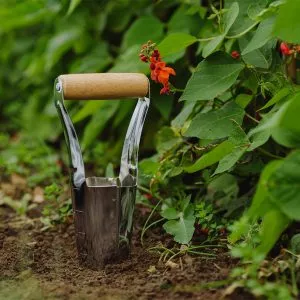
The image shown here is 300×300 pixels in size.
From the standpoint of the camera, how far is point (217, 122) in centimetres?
169

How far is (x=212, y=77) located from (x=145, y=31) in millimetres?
743

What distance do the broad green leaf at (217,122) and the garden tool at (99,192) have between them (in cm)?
15

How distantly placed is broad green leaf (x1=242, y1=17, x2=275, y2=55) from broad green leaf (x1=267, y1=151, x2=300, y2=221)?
361mm

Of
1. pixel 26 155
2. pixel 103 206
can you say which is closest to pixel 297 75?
pixel 103 206

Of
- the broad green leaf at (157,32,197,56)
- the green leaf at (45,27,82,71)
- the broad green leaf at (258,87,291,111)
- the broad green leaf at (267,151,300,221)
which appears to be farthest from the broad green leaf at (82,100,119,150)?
the broad green leaf at (267,151,300,221)

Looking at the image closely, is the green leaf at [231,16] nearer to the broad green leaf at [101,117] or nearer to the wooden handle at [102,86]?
the wooden handle at [102,86]

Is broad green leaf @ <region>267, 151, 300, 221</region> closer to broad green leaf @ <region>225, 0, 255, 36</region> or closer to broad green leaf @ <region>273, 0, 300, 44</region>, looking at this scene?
broad green leaf @ <region>273, 0, 300, 44</region>

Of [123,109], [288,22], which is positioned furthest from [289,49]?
[123,109]

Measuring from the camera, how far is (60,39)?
2.84 meters

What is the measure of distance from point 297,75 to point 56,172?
3.64 ft

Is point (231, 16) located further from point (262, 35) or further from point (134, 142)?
point (134, 142)

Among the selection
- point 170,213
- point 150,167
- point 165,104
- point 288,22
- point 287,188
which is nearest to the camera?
point 287,188

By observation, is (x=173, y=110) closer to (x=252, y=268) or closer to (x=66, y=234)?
(x=66, y=234)

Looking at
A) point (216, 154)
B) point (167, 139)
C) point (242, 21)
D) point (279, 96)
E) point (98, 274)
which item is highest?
point (242, 21)
